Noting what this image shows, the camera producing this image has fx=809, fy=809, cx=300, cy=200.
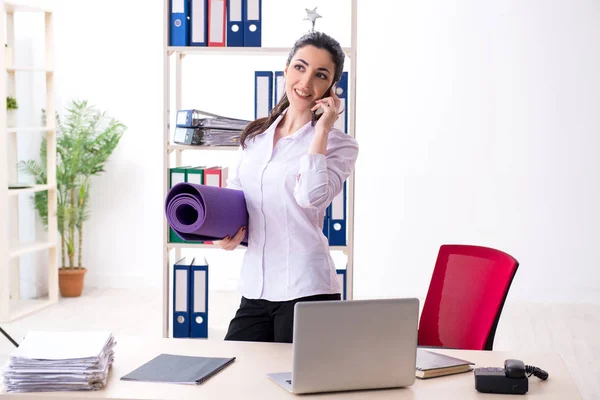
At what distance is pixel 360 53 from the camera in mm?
6426

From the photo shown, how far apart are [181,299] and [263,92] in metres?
1.04

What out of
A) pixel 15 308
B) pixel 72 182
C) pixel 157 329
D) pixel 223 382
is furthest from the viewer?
pixel 72 182

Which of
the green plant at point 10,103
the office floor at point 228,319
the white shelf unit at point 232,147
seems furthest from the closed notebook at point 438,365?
the green plant at point 10,103

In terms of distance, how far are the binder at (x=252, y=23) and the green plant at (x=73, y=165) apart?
2745mm

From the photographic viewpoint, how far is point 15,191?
540cm

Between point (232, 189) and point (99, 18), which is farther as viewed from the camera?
point (99, 18)

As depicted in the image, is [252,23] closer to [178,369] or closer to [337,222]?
[337,222]

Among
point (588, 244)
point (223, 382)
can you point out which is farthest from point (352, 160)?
point (588, 244)

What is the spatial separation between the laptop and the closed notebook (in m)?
0.13

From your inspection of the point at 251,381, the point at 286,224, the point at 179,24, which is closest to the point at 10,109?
the point at 179,24

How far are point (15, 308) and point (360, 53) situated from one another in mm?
3227

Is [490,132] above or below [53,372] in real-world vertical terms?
above

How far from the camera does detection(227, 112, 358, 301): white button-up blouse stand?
2467 millimetres

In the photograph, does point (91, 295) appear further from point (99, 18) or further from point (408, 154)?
point (408, 154)
